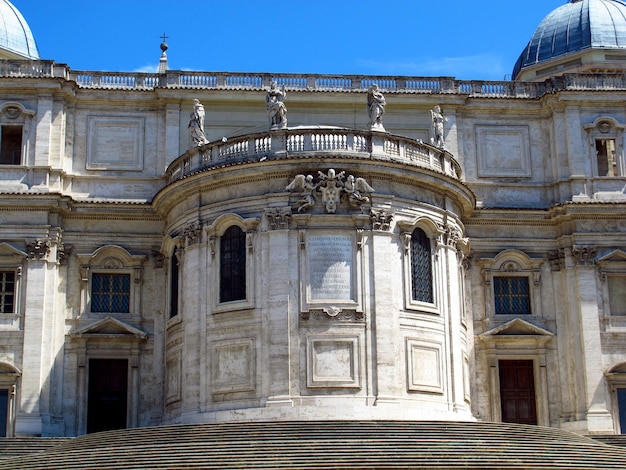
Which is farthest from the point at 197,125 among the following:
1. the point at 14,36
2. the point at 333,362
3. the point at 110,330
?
the point at 14,36

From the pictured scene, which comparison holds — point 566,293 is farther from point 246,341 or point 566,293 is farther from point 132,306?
point 132,306

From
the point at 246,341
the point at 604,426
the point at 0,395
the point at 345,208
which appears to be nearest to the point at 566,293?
the point at 604,426

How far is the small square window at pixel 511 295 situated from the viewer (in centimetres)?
3734

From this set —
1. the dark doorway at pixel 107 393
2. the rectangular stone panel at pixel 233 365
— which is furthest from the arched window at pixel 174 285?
the rectangular stone panel at pixel 233 365

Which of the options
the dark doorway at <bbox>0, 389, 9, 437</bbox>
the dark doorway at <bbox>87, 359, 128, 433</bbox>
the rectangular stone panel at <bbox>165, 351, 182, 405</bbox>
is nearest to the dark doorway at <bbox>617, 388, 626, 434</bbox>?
the rectangular stone panel at <bbox>165, 351, 182, 405</bbox>

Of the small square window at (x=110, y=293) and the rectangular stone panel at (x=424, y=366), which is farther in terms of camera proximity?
the small square window at (x=110, y=293)

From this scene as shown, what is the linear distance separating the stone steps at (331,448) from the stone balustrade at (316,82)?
14813 mm

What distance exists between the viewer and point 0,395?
34.4 m

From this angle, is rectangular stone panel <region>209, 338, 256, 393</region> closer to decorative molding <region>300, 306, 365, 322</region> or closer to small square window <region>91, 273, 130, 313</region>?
decorative molding <region>300, 306, 365, 322</region>

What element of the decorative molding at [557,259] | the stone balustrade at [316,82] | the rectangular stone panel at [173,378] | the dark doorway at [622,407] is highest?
the stone balustrade at [316,82]

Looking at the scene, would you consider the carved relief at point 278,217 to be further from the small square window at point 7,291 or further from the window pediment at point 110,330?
the small square window at point 7,291

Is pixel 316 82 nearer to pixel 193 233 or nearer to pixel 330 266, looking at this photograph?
pixel 193 233

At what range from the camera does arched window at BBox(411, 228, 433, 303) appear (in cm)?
3256

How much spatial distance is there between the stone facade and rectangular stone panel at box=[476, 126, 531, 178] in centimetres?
6
